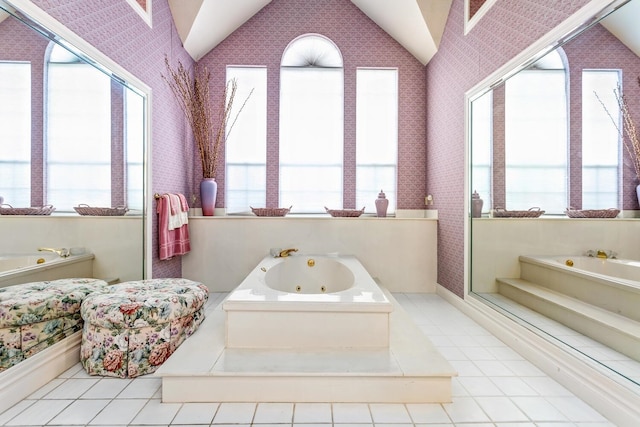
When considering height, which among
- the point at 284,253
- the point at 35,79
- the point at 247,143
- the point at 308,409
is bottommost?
the point at 308,409

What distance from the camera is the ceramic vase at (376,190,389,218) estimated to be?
3.69 metres

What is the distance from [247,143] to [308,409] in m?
3.04

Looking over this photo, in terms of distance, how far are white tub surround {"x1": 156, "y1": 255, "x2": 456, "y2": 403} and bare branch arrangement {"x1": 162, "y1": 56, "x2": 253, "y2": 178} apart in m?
1.99

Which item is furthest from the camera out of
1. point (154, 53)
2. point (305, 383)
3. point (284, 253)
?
point (284, 253)

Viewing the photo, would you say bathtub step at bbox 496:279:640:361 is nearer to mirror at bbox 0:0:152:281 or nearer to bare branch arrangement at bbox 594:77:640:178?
bare branch arrangement at bbox 594:77:640:178

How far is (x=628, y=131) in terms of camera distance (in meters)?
1.57

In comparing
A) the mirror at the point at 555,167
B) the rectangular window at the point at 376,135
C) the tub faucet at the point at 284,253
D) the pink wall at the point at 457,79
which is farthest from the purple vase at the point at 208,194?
Result: the mirror at the point at 555,167

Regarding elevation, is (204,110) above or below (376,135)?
above

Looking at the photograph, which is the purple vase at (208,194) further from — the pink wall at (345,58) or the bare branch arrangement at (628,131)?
the bare branch arrangement at (628,131)

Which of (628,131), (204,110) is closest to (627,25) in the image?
(628,131)

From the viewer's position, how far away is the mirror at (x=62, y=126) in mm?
1596

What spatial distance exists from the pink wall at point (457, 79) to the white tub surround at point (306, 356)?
1357 mm

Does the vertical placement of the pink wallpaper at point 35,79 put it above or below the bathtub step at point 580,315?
above

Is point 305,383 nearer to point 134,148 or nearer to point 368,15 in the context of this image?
point 134,148
